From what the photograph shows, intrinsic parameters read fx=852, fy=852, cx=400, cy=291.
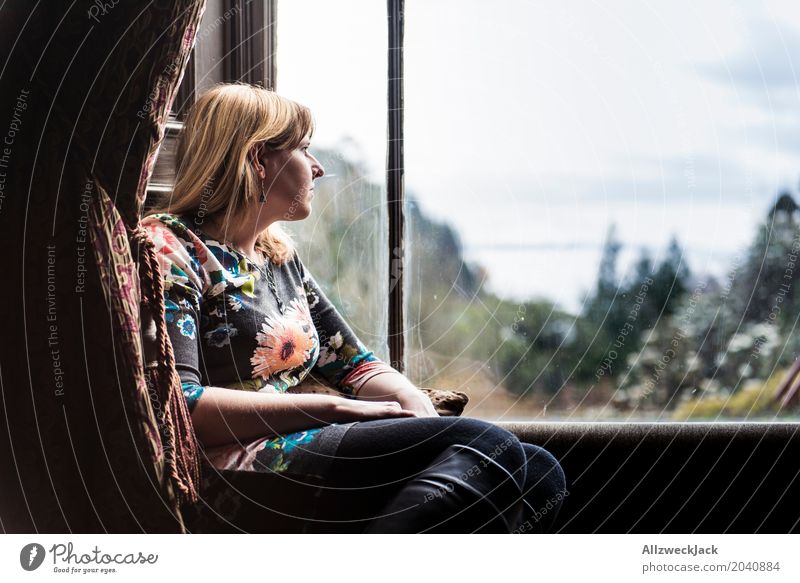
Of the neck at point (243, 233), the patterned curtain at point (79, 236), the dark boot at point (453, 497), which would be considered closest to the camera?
the patterned curtain at point (79, 236)

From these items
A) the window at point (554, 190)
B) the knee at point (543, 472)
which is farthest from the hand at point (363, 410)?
the window at point (554, 190)

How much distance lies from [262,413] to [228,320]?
0.30 ft

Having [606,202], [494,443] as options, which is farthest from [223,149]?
A: [606,202]

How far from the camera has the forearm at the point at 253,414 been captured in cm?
71

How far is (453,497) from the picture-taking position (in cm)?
71

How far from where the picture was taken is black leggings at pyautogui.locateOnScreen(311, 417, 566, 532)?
0.72 meters

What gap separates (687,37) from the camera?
3.30ft

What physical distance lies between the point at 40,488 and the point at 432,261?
692 mm

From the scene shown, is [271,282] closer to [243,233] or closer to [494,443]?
[243,233]

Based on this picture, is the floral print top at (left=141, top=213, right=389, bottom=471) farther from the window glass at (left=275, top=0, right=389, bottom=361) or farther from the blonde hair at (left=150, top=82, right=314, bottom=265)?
the window glass at (left=275, top=0, right=389, bottom=361)

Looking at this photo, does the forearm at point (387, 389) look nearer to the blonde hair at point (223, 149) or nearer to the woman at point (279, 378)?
the woman at point (279, 378)

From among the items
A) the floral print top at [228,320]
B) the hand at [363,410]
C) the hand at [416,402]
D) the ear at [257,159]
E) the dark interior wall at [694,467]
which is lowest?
the dark interior wall at [694,467]

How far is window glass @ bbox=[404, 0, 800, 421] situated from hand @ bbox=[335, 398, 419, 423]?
0.36 meters

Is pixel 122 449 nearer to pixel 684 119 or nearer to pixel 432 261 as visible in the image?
pixel 432 261
